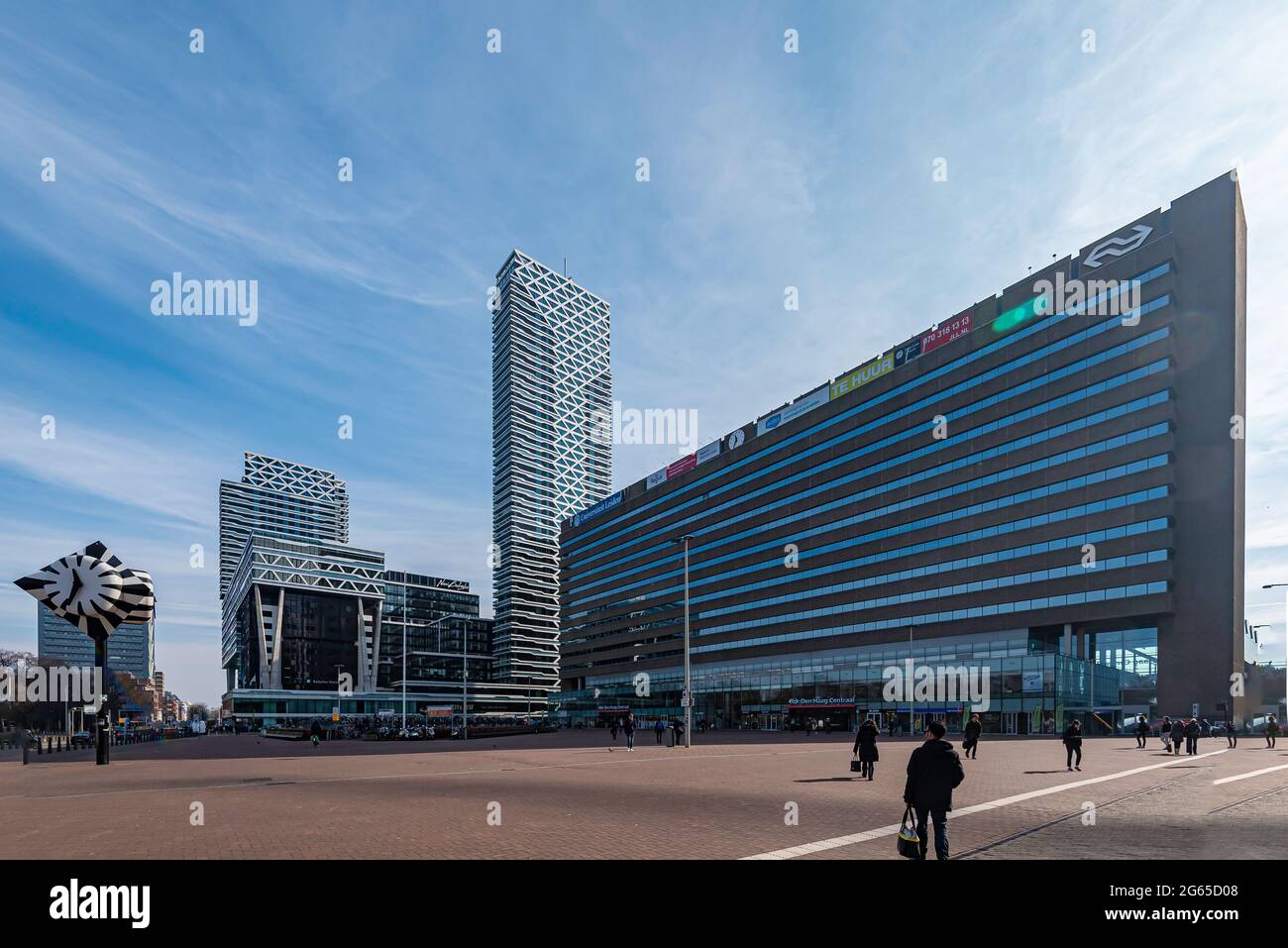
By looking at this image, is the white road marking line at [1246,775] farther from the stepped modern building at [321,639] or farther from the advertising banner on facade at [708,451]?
the stepped modern building at [321,639]

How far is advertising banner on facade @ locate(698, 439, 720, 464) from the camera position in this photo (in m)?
115

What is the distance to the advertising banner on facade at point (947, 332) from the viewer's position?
79.9 meters

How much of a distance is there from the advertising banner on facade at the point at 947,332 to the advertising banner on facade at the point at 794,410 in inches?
618

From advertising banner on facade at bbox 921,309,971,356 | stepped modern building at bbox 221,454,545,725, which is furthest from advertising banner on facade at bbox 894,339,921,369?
stepped modern building at bbox 221,454,545,725

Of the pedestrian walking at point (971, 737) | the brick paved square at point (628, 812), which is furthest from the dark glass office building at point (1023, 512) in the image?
the brick paved square at point (628, 812)

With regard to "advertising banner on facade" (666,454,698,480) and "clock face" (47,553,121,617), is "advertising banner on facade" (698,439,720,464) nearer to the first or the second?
"advertising banner on facade" (666,454,698,480)

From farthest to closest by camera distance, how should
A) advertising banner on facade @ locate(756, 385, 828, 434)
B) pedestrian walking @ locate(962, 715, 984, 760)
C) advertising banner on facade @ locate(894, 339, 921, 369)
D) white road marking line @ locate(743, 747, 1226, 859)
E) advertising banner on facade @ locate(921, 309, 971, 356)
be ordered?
advertising banner on facade @ locate(756, 385, 828, 434) → advertising banner on facade @ locate(894, 339, 921, 369) → advertising banner on facade @ locate(921, 309, 971, 356) → pedestrian walking @ locate(962, 715, 984, 760) → white road marking line @ locate(743, 747, 1226, 859)

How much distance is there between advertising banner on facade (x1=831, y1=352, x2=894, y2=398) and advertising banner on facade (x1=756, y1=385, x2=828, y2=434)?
2305 mm

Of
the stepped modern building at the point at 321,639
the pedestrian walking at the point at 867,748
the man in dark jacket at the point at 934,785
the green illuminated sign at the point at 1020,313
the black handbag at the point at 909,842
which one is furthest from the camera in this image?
the stepped modern building at the point at 321,639

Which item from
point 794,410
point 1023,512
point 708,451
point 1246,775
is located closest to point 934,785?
point 1246,775

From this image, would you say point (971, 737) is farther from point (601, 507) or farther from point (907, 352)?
point (601, 507)

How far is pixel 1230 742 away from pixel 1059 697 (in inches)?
774

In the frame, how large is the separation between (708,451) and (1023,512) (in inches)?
2089
